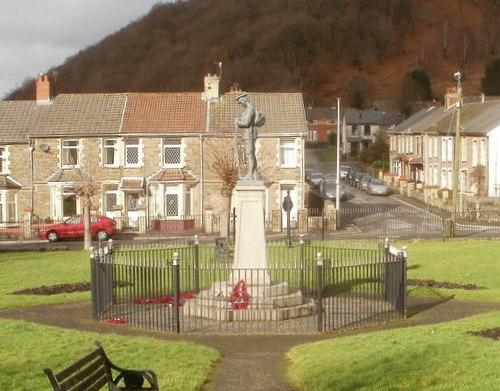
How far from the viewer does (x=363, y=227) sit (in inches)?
1556

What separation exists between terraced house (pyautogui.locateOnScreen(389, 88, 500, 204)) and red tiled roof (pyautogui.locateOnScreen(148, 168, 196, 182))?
13.9 meters

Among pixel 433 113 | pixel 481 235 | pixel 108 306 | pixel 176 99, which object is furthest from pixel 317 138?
pixel 108 306

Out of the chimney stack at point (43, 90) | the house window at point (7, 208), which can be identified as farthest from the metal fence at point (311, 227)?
the chimney stack at point (43, 90)

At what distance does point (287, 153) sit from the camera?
1639 inches

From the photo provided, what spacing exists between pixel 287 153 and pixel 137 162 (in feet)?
24.2

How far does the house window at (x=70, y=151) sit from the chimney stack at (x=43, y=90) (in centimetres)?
355

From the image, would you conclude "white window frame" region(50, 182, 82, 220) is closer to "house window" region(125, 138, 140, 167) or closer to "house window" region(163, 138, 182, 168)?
"house window" region(125, 138, 140, 167)

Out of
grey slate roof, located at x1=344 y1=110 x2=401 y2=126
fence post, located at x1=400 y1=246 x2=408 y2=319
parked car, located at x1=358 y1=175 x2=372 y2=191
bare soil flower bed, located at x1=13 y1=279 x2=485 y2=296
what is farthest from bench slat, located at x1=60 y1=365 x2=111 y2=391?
grey slate roof, located at x1=344 y1=110 x2=401 y2=126

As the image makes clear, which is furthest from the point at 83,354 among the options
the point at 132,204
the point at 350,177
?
the point at 350,177

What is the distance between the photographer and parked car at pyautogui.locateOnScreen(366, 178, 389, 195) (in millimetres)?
56500

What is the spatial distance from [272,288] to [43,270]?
10.5 m

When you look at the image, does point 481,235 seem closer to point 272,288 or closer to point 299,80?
point 272,288

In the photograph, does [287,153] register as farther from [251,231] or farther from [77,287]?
[251,231]

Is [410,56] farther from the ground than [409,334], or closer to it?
farther from the ground
